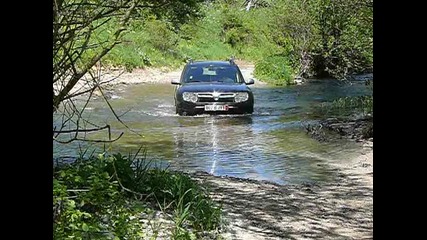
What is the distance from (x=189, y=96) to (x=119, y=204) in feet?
33.1

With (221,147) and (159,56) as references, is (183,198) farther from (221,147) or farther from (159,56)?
(159,56)

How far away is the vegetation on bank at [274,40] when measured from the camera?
63.3 feet

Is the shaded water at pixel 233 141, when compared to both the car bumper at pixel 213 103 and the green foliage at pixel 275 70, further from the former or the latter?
the green foliage at pixel 275 70

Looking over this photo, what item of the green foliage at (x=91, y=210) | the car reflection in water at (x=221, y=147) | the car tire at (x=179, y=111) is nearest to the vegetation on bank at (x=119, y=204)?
the green foliage at (x=91, y=210)

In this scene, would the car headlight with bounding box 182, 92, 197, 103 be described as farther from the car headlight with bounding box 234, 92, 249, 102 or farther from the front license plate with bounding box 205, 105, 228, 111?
the car headlight with bounding box 234, 92, 249, 102

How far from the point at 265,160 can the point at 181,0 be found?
496cm

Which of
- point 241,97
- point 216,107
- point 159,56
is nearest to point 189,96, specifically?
point 216,107

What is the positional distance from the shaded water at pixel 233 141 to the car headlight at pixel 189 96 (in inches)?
19.4

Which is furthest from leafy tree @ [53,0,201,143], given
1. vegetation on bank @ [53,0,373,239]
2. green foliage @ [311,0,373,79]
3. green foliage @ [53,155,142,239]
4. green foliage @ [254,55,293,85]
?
green foliage @ [254,55,293,85]

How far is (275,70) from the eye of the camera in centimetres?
2989

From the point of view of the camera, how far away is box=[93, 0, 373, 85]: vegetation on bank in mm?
19297

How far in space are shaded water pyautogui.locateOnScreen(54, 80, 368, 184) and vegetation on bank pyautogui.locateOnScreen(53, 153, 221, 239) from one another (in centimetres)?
295
